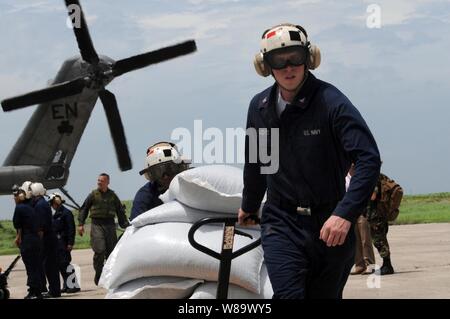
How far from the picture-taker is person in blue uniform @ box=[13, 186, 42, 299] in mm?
14055

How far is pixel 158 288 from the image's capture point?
5914 millimetres

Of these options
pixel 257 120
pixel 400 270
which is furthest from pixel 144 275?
pixel 400 270

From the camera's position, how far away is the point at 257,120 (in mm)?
4859

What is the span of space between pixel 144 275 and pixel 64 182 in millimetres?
32721

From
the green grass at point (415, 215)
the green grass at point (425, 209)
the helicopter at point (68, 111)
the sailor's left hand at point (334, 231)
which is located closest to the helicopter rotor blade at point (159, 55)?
the helicopter at point (68, 111)

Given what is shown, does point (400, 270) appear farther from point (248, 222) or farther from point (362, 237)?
point (248, 222)

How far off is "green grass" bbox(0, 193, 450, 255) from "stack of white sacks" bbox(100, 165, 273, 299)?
23.4 m

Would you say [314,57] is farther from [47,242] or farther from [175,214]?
[47,242]

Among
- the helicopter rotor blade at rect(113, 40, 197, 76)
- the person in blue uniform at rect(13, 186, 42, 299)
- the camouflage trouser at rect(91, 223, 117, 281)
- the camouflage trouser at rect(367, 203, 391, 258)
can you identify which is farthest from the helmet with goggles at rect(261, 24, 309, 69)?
the helicopter rotor blade at rect(113, 40, 197, 76)

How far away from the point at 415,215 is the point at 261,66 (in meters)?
32.3

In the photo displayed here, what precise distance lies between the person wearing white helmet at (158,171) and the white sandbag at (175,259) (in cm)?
94

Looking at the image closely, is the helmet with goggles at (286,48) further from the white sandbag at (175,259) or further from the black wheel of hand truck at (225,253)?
the white sandbag at (175,259)

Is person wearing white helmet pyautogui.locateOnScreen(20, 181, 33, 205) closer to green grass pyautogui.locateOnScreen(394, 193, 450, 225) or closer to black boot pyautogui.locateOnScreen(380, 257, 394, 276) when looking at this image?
black boot pyautogui.locateOnScreen(380, 257, 394, 276)

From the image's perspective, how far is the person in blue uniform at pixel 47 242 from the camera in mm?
14305
